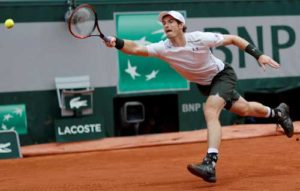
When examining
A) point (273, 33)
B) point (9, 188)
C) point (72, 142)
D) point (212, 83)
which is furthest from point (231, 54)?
point (9, 188)

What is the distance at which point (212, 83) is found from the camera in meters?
6.86

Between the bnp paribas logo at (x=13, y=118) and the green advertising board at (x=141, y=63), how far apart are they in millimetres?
1621

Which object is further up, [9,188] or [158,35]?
[158,35]

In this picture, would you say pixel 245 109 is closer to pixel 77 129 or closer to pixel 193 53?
pixel 193 53

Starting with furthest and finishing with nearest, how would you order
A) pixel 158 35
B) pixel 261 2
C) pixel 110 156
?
1. pixel 261 2
2. pixel 158 35
3. pixel 110 156

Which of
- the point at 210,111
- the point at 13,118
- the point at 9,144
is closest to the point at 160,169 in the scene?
the point at 210,111

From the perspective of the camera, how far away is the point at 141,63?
11273 millimetres

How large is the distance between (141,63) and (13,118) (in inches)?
88.8

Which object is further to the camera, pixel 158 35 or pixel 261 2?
pixel 261 2

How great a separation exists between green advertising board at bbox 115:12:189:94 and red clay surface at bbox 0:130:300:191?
1.25 m

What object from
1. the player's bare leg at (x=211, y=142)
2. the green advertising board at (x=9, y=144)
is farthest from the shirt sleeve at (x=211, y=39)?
the green advertising board at (x=9, y=144)

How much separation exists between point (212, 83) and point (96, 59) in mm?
4448

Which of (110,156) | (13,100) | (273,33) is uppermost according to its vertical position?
(273,33)

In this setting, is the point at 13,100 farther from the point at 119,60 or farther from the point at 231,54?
the point at 231,54
